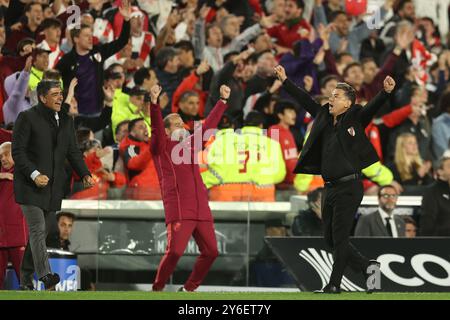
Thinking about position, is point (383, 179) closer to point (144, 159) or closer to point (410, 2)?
point (144, 159)

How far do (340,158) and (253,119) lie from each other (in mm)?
5100

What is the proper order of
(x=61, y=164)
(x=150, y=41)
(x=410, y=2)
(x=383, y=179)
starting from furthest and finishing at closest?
(x=410, y=2)
(x=150, y=41)
(x=383, y=179)
(x=61, y=164)

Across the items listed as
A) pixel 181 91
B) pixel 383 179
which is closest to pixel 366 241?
pixel 383 179

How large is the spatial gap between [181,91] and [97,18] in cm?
178

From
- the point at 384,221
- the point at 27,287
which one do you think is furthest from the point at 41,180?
the point at 384,221

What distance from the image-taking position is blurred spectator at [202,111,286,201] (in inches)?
669

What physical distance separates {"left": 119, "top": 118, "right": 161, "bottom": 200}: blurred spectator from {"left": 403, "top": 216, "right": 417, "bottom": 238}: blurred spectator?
124 inches

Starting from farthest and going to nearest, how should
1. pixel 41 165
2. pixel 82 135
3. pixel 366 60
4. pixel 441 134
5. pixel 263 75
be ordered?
pixel 366 60 → pixel 441 134 → pixel 263 75 → pixel 82 135 → pixel 41 165

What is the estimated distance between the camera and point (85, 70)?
18156 mm

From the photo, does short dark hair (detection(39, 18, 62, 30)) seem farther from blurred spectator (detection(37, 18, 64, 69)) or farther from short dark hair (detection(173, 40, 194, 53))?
short dark hair (detection(173, 40, 194, 53))

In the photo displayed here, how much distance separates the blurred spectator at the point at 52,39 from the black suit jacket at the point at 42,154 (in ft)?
15.0

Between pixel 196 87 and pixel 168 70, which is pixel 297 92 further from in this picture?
pixel 168 70

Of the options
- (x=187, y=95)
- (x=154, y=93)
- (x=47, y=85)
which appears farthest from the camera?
(x=187, y=95)

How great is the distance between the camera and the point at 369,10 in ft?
76.3
